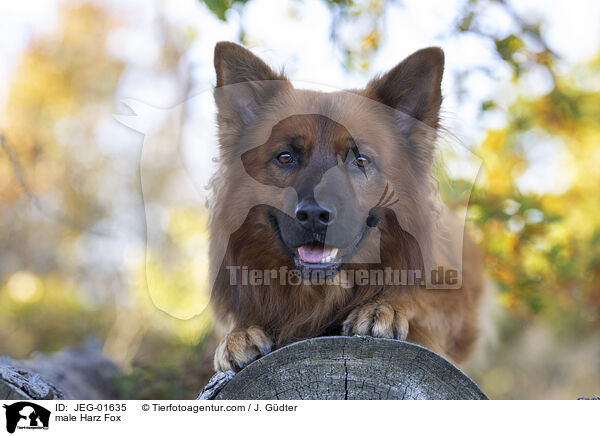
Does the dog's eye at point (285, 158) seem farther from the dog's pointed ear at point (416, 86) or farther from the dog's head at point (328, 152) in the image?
the dog's pointed ear at point (416, 86)

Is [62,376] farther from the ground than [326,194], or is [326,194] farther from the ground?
Result: [326,194]

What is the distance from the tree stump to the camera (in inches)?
90.6

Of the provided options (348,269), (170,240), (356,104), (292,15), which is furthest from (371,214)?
(292,15)

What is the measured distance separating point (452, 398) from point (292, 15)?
3.19m

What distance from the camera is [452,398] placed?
7.58ft

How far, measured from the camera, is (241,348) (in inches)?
108

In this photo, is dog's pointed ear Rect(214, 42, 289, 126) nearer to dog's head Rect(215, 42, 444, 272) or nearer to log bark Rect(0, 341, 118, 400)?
dog's head Rect(215, 42, 444, 272)

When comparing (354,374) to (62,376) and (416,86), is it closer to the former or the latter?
(416,86)

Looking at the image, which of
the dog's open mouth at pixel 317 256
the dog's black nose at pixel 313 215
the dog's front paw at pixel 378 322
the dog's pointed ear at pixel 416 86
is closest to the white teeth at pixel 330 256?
the dog's open mouth at pixel 317 256

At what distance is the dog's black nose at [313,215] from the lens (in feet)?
8.64
